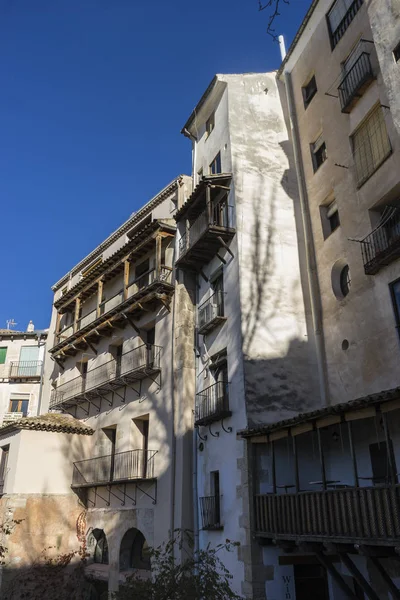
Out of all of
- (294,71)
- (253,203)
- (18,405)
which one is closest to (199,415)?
(253,203)

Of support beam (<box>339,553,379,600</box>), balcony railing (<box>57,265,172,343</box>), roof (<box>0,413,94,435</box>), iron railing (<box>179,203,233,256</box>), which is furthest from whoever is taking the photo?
roof (<box>0,413,94,435</box>)

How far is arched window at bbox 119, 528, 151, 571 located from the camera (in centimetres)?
2019

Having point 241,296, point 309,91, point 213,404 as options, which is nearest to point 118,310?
point 241,296

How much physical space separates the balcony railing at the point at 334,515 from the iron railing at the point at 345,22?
15.1 meters

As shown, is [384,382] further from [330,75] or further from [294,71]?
[294,71]

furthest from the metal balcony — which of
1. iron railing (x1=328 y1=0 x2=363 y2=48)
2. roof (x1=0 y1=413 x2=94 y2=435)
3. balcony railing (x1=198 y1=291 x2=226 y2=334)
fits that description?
roof (x1=0 y1=413 x2=94 y2=435)

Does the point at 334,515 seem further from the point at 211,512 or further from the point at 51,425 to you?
the point at 51,425

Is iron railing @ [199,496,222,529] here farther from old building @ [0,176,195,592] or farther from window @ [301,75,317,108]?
window @ [301,75,317,108]

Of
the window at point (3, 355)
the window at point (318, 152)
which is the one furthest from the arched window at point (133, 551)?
the window at point (3, 355)

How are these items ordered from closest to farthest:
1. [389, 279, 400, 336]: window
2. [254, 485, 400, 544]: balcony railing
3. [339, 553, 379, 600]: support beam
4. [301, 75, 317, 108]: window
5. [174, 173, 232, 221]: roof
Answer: [254, 485, 400, 544]: balcony railing → [339, 553, 379, 600]: support beam → [389, 279, 400, 336]: window → [174, 173, 232, 221]: roof → [301, 75, 317, 108]: window

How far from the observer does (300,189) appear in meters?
20.7

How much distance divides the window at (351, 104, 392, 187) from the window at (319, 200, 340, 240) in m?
2.03

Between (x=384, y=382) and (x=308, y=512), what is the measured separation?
415cm

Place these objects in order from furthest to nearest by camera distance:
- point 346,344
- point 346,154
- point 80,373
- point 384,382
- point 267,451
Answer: point 80,373 < point 346,154 < point 346,344 < point 267,451 < point 384,382
